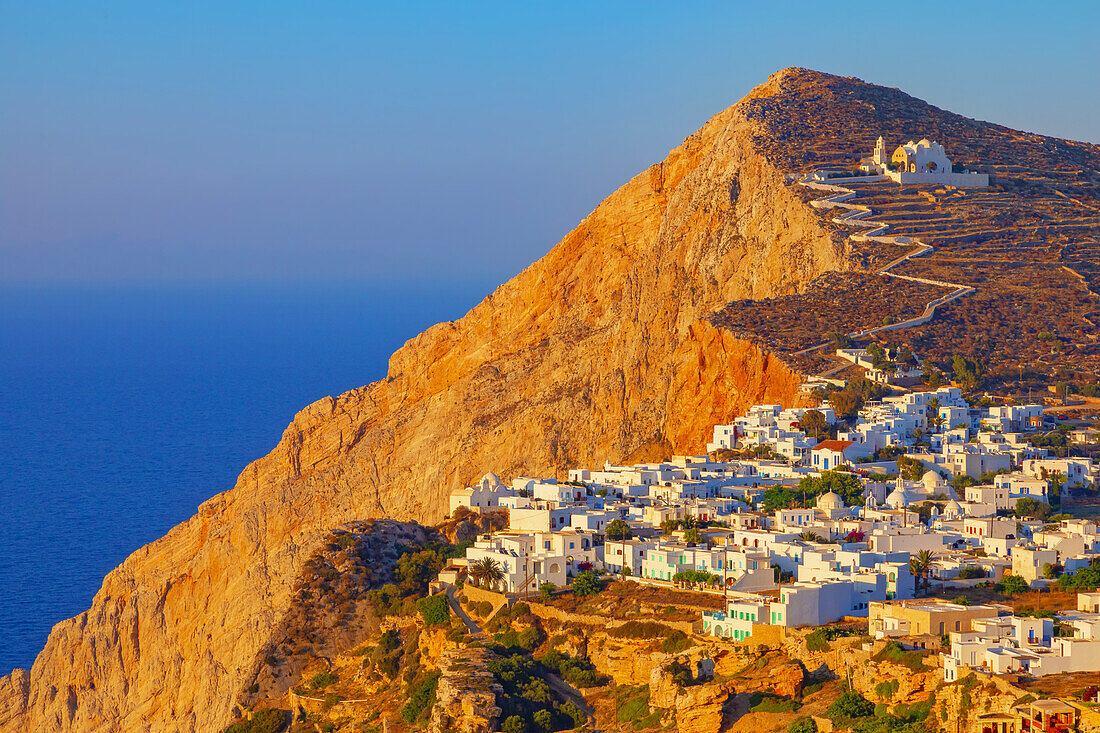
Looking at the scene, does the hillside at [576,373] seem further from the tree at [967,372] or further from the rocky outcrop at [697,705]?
the rocky outcrop at [697,705]

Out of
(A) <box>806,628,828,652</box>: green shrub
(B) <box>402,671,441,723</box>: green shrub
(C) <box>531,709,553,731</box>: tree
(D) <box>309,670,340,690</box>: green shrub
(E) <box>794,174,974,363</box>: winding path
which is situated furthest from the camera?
(E) <box>794,174,974,363</box>: winding path

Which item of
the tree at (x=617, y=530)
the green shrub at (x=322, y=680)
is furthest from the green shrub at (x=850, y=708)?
the green shrub at (x=322, y=680)

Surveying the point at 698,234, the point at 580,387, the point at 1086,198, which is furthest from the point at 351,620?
the point at 1086,198

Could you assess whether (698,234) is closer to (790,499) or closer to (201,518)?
(201,518)

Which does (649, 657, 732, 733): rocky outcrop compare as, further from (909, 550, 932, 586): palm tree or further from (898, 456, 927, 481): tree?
(898, 456, 927, 481): tree

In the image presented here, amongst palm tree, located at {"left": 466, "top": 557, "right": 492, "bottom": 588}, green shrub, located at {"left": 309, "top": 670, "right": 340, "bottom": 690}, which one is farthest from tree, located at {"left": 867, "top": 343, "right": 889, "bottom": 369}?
green shrub, located at {"left": 309, "top": 670, "right": 340, "bottom": 690}

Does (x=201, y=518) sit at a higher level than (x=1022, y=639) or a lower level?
higher
